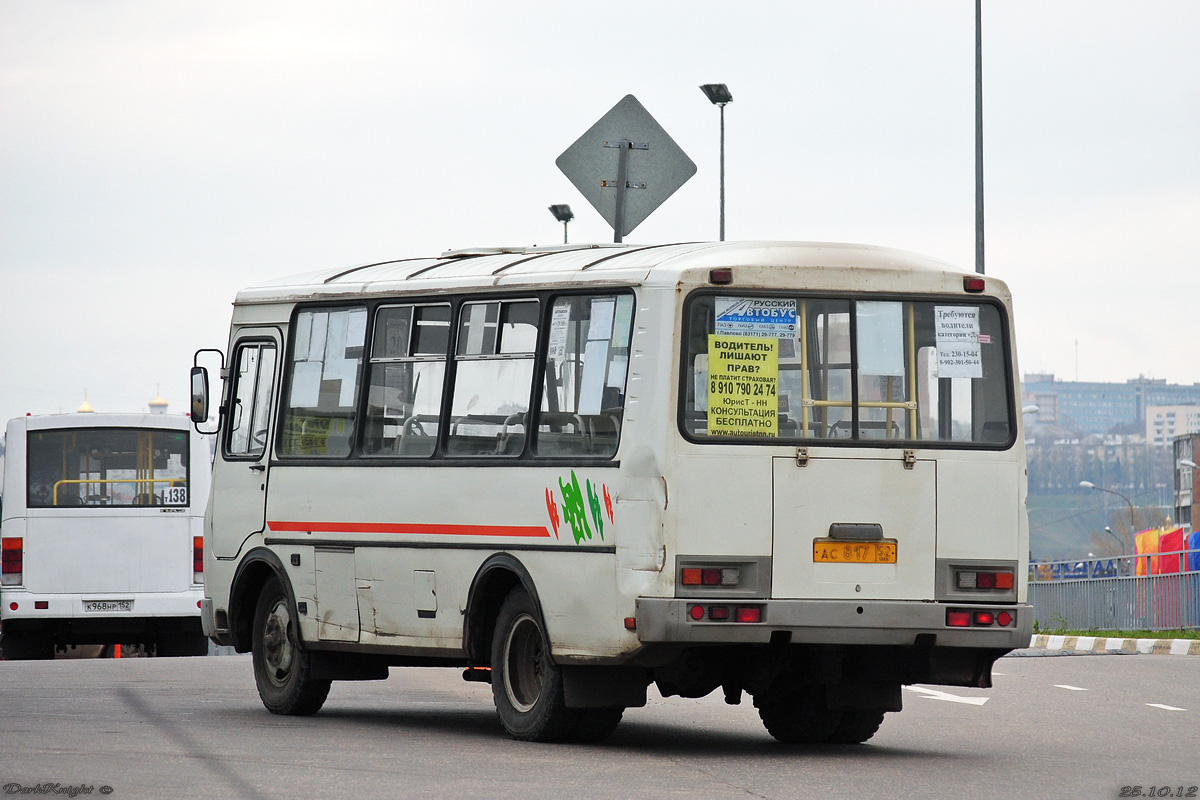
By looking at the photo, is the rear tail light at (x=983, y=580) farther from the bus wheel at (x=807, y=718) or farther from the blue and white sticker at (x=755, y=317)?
the blue and white sticker at (x=755, y=317)

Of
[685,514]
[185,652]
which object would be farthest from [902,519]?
[185,652]

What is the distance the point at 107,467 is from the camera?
25.1 meters

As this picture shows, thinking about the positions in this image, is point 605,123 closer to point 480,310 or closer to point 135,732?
point 480,310

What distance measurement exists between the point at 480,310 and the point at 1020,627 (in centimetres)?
370

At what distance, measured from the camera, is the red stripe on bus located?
40.8ft

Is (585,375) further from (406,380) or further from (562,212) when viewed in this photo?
(562,212)

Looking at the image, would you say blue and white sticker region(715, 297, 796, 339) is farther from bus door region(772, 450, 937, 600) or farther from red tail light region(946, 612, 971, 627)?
red tail light region(946, 612, 971, 627)

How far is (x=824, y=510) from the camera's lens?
1165cm

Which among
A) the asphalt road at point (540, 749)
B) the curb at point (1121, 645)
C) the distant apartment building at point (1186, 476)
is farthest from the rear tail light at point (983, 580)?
the distant apartment building at point (1186, 476)

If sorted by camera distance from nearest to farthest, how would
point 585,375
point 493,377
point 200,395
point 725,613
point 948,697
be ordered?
point 725,613, point 585,375, point 493,377, point 200,395, point 948,697

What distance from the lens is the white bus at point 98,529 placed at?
2455cm

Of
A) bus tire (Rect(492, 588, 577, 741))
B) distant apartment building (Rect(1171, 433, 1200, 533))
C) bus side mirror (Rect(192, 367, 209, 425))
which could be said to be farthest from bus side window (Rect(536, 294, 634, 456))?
distant apartment building (Rect(1171, 433, 1200, 533))

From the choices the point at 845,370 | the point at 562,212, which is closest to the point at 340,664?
the point at 845,370

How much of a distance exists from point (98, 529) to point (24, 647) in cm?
169
